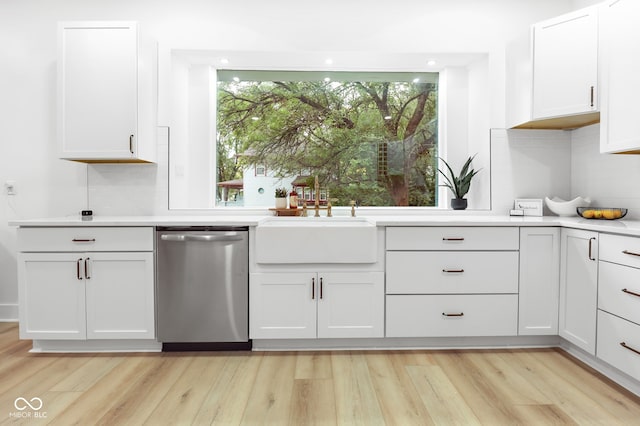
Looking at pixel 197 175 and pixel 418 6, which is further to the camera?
pixel 197 175

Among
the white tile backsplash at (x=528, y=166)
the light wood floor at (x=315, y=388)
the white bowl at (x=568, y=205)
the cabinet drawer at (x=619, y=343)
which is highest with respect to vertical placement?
the white tile backsplash at (x=528, y=166)

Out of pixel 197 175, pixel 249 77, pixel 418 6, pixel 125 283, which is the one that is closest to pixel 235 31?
pixel 249 77

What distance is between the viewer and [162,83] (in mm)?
2988

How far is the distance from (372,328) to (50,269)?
2088 millimetres

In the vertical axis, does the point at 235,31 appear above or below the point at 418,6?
below

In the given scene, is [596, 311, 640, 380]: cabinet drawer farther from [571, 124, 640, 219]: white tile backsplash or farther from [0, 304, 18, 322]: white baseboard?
[0, 304, 18, 322]: white baseboard

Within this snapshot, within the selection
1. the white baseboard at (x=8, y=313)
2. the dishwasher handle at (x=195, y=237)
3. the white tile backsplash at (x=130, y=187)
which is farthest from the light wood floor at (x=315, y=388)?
the white tile backsplash at (x=130, y=187)

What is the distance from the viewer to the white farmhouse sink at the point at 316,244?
2377 mm

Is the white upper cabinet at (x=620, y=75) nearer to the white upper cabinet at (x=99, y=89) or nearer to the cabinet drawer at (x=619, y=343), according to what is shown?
the cabinet drawer at (x=619, y=343)

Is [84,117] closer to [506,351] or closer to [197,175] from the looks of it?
[197,175]

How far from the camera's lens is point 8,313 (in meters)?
3.06

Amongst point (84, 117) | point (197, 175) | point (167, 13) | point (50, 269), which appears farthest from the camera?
point (197, 175)

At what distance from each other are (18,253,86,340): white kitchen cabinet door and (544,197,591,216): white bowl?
330 centimetres

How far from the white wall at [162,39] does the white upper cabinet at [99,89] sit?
0.38 meters
